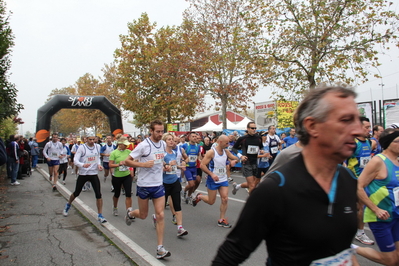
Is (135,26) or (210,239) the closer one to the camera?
(210,239)

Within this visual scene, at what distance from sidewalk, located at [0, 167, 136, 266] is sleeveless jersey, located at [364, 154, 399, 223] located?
330 cm

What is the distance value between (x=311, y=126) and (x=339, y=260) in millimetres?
640

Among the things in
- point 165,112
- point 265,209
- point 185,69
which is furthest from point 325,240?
point 165,112

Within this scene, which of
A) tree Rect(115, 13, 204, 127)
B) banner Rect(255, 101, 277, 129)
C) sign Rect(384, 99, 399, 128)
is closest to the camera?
sign Rect(384, 99, 399, 128)

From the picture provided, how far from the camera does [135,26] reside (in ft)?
101

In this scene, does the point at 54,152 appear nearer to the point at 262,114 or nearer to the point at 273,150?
the point at 273,150

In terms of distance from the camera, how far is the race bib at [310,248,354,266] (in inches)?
62.0

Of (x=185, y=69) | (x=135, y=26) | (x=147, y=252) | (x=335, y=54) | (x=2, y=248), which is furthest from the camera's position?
(x=135, y=26)

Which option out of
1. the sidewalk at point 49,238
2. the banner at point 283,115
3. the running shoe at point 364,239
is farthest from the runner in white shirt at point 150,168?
the banner at point 283,115

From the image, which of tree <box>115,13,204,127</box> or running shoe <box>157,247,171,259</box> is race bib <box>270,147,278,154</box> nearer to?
running shoe <box>157,247,171,259</box>

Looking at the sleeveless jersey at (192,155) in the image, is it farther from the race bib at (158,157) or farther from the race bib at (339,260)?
the race bib at (339,260)

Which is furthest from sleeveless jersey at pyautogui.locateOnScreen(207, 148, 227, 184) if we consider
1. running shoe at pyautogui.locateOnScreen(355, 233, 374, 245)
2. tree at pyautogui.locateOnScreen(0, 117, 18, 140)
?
tree at pyautogui.locateOnScreen(0, 117, 18, 140)

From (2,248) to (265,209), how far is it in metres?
5.77

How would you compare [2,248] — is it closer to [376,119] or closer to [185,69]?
[376,119]
